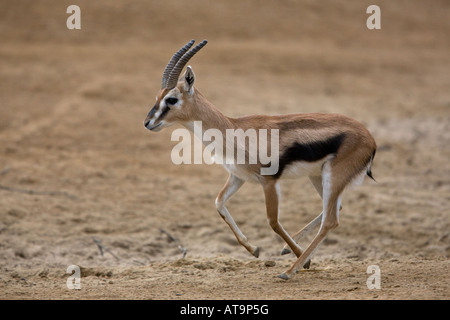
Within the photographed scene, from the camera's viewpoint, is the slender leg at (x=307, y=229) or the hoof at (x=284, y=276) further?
the slender leg at (x=307, y=229)

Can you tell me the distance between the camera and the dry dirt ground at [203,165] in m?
8.36

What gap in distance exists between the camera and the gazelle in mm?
7934

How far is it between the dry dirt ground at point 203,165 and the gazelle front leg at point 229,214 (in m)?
0.32

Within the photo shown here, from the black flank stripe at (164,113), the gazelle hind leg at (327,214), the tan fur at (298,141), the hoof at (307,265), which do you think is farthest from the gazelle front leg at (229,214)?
the black flank stripe at (164,113)

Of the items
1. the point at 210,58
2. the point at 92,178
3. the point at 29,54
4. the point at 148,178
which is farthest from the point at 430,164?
the point at 29,54

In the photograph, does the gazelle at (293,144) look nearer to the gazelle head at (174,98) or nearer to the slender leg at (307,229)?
the gazelle head at (174,98)

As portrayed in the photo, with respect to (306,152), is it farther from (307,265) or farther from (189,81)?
(189,81)

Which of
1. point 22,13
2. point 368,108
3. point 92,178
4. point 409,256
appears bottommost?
point 409,256

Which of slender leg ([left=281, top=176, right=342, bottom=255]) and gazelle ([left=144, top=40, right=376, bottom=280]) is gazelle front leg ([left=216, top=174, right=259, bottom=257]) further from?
slender leg ([left=281, top=176, right=342, bottom=255])

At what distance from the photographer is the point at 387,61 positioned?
83.1 ft

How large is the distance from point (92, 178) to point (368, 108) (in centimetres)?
918

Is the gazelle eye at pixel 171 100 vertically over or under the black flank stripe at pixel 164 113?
over

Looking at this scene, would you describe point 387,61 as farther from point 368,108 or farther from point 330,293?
point 330,293

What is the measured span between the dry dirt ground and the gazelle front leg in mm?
321
